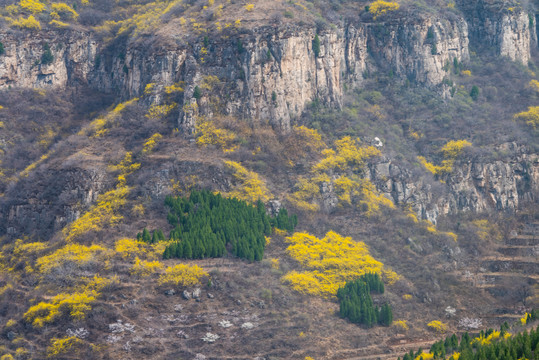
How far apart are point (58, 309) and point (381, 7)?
61.3m

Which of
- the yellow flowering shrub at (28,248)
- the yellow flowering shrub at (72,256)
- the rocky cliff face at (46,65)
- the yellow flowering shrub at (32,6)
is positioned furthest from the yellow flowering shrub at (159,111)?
the yellow flowering shrub at (32,6)

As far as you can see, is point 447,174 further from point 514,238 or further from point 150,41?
point 150,41

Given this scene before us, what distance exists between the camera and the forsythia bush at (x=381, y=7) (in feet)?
379

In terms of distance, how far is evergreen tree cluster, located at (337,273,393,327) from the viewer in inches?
3219

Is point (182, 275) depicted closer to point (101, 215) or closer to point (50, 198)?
point (101, 215)

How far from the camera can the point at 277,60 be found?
334 ft

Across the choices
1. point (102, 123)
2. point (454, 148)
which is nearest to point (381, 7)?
point (454, 148)

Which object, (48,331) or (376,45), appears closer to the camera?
(48,331)

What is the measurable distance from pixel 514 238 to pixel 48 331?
50.7 m

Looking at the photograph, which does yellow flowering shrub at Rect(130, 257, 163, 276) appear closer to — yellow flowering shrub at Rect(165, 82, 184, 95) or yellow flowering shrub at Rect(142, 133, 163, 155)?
yellow flowering shrub at Rect(142, 133, 163, 155)

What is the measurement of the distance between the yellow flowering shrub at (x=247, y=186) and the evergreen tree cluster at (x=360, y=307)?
45.8 feet

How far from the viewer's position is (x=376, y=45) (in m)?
115

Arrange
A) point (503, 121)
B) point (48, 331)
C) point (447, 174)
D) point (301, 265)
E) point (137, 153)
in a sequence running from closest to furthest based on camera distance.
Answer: point (48, 331) → point (301, 265) → point (137, 153) → point (447, 174) → point (503, 121)

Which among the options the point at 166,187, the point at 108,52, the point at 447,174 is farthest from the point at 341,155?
the point at 108,52
